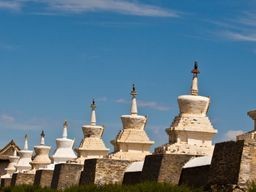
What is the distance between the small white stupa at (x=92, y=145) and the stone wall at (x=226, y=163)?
16.6 meters

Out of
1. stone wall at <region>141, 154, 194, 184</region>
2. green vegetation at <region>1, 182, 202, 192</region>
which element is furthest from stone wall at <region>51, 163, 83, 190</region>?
stone wall at <region>141, 154, 194, 184</region>

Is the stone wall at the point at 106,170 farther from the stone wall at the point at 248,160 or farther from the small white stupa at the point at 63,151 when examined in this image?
the stone wall at the point at 248,160

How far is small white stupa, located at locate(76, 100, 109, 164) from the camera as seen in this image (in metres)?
42.8

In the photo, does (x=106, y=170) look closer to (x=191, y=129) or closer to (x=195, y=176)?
(x=191, y=129)

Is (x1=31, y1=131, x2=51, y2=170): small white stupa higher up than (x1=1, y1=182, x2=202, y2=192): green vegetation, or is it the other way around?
(x1=31, y1=131, x2=51, y2=170): small white stupa

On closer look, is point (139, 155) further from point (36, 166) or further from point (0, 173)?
point (0, 173)

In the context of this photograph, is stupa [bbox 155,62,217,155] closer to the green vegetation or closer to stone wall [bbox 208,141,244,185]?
the green vegetation

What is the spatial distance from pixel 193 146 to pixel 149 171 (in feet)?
5.76

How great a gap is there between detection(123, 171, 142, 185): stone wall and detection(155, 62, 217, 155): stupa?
8.07 ft

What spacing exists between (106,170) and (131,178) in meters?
2.35

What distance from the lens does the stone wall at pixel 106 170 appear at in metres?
37.1

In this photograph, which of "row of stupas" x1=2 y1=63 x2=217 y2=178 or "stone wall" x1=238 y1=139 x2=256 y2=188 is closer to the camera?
"stone wall" x1=238 y1=139 x2=256 y2=188

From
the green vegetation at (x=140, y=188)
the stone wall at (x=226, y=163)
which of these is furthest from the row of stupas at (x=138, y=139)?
the stone wall at (x=226, y=163)

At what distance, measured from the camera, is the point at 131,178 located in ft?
116
